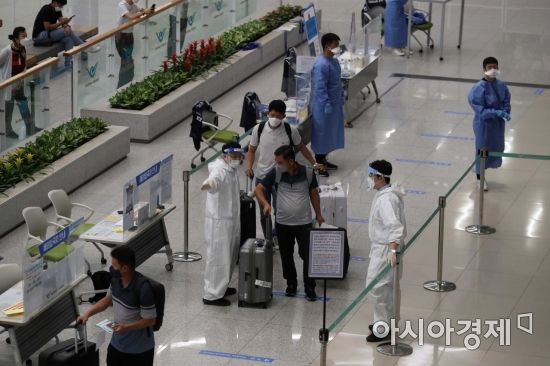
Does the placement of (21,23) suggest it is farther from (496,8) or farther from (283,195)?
(283,195)

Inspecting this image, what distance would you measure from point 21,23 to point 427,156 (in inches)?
409

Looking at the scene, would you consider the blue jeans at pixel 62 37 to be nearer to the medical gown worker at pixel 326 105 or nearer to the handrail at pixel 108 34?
the handrail at pixel 108 34

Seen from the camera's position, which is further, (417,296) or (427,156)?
(427,156)

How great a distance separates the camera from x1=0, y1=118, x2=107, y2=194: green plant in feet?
51.6

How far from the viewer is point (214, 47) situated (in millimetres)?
21797

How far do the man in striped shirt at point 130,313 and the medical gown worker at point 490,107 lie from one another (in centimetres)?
710

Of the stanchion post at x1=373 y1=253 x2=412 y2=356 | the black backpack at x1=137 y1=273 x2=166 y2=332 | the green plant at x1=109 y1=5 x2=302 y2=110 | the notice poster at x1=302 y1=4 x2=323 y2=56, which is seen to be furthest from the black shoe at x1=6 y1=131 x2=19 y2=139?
the black backpack at x1=137 y1=273 x2=166 y2=332

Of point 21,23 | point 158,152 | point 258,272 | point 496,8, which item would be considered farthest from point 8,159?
point 496,8

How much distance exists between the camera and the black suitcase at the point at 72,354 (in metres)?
10.7

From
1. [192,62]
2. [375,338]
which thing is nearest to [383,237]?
[375,338]

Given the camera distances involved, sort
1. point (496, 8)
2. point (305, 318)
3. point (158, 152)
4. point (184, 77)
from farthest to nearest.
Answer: point (496, 8)
point (184, 77)
point (158, 152)
point (305, 318)

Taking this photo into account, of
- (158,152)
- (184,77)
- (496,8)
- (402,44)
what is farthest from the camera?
(496,8)

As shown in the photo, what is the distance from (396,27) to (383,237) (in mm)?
13048

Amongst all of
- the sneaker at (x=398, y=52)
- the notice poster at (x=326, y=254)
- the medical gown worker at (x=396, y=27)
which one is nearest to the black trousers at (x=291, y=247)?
the notice poster at (x=326, y=254)
